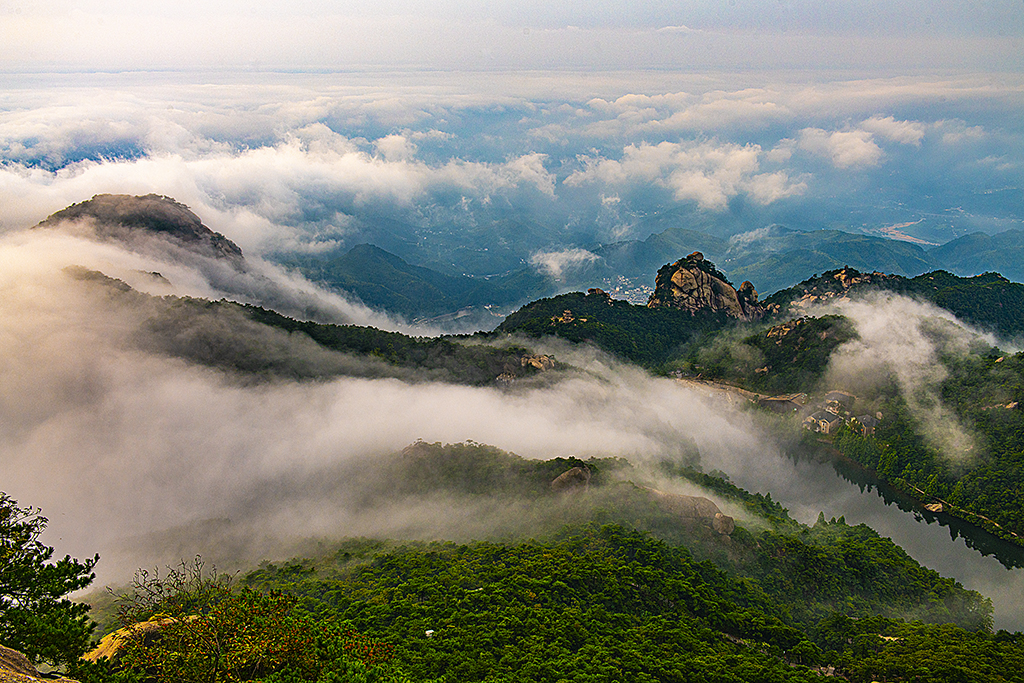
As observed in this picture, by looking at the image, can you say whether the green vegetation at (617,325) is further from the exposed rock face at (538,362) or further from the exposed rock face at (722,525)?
the exposed rock face at (722,525)

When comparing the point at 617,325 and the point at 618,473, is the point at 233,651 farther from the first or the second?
the point at 617,325

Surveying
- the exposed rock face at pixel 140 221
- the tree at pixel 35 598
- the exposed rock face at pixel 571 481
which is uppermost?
the exposed rock face at pixel 140 221

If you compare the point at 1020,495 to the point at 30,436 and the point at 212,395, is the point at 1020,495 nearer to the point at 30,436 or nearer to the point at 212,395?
the point at 212,395

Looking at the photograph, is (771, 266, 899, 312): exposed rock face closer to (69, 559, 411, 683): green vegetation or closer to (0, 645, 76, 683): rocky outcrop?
(69, 559, 411, 683): green vegetation

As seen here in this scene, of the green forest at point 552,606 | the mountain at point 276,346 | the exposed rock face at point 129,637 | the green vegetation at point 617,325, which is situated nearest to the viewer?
the green forest at point 552,606

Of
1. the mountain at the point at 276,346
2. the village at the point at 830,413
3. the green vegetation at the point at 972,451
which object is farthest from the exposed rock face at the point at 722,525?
the village at the point at 830,413

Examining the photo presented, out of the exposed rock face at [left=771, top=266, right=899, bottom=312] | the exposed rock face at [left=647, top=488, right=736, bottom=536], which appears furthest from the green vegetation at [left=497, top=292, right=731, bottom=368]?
the exposed rock face at [left=647, top=488, right=736, bottom=536]
